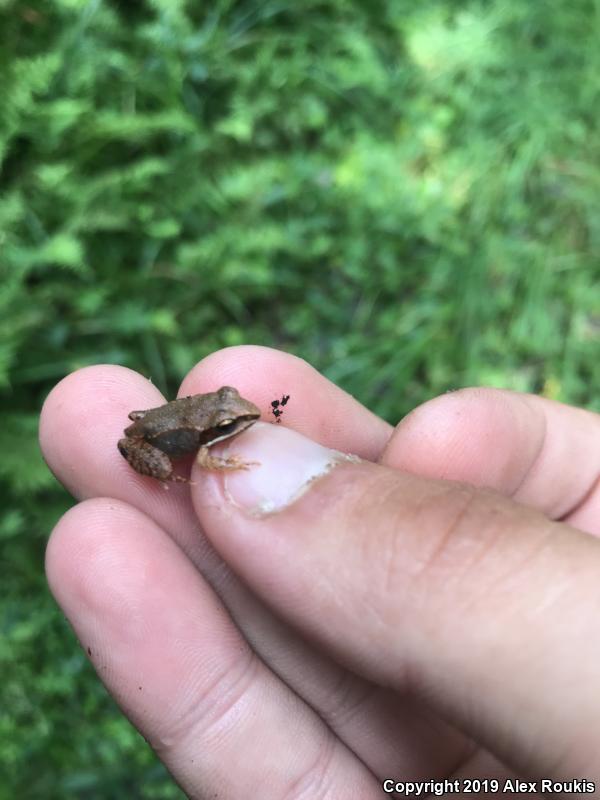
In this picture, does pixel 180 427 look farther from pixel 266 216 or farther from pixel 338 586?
pixel 266 216

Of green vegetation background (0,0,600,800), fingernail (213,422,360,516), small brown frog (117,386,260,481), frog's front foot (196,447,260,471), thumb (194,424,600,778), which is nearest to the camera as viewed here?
thumb (194,424,600,778)

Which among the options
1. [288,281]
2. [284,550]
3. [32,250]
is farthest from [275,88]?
[284,550]

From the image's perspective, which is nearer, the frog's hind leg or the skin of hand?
the skin of hand

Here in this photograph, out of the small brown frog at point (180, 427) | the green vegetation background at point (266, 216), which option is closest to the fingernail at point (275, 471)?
the small brown frog at point (180, 427)

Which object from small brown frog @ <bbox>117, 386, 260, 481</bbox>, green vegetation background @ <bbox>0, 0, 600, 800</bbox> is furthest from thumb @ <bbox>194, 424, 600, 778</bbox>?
green vegetation background @ <bbox>0, 0, 600, 800</bbox>

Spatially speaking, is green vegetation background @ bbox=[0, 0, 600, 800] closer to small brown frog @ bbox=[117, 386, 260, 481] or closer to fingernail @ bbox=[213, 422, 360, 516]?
small brown frog @ bbox=[117, 386, 260, 481]

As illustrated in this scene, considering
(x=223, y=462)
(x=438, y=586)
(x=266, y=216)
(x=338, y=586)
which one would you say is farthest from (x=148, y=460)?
(x=266, y=216)

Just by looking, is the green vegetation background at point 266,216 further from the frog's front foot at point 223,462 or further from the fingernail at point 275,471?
the fingernail at point 275,471
